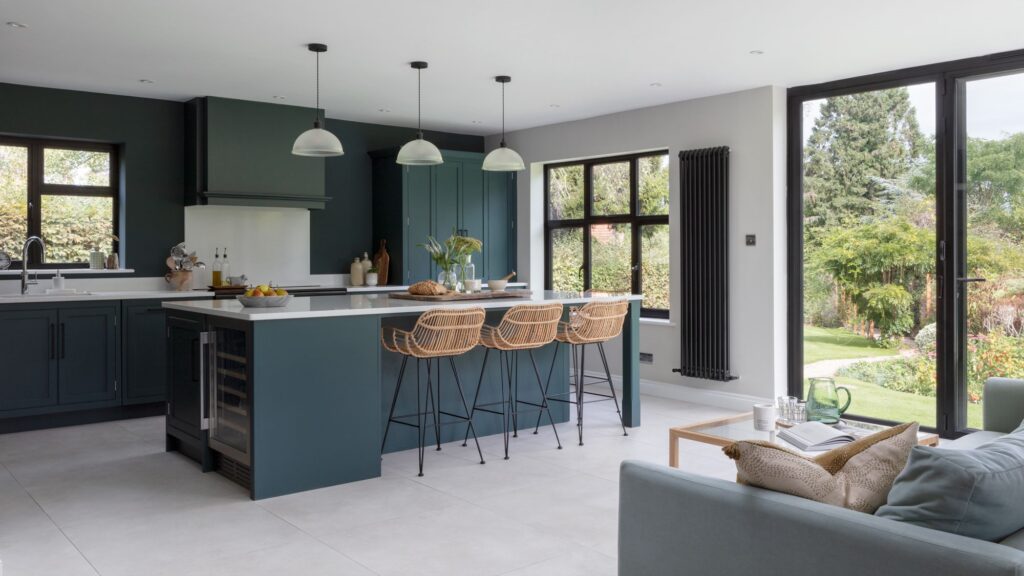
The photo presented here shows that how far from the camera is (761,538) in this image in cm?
198

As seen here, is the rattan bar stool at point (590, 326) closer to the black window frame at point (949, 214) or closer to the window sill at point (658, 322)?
the window sill at point (658, 322)

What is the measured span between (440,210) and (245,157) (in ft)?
6.74

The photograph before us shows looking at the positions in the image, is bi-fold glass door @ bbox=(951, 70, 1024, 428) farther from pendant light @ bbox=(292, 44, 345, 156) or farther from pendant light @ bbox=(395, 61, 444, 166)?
pendant light @ bbox=(292, 44, 345, 156)

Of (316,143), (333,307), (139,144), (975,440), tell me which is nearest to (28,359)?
(139,144)

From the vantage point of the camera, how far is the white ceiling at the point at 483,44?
441 centimetres

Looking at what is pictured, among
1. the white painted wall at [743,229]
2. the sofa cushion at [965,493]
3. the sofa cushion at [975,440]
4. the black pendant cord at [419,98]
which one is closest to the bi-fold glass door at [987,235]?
the white painted wall at [743,229]

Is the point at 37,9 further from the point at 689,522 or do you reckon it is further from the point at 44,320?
the point at 689,522

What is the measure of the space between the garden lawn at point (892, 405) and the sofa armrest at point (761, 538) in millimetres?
4363

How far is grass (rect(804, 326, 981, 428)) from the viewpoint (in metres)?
5.85

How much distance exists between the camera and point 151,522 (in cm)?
376

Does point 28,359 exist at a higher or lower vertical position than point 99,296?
lower

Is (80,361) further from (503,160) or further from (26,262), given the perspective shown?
(503,160)

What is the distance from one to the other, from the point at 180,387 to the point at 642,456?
2880 mm

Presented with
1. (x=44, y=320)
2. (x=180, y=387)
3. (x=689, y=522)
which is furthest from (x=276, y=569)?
(x=44, y=320)
